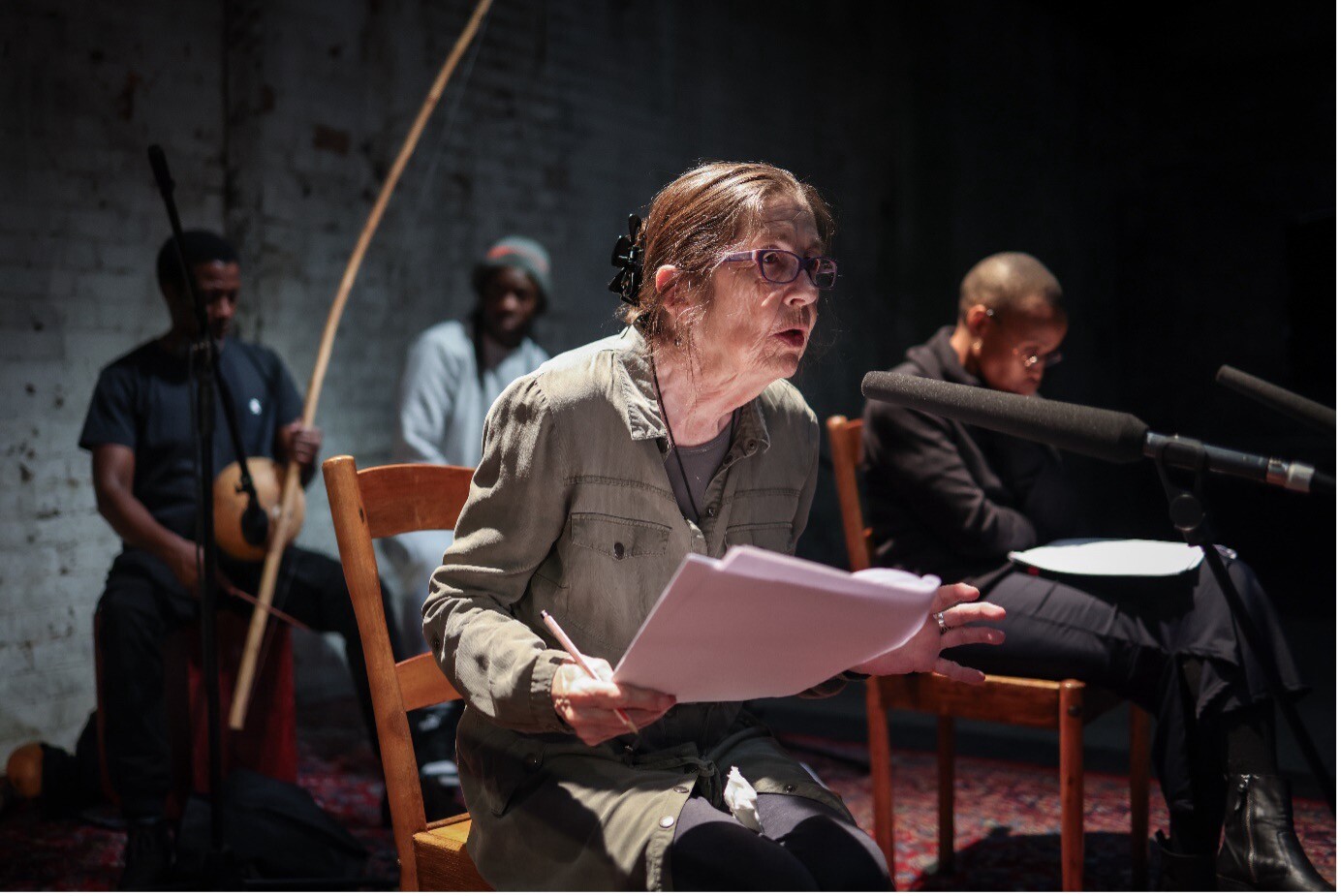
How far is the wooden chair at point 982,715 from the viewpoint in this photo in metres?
2.21

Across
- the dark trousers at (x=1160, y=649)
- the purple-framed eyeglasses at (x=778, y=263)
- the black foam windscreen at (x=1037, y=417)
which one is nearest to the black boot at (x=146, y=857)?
the dark trousers at (x=1160, y=649)

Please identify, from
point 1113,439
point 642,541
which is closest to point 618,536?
point 642,541

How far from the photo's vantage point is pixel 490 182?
196 inches

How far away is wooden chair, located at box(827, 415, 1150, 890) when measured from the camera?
7.24 feet

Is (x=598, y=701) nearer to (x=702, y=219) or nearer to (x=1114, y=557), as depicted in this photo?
(x=702, y=219)

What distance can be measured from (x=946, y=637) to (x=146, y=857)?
6.57ft

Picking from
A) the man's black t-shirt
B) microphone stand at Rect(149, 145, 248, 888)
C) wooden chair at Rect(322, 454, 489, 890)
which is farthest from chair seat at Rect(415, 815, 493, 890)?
the man's black t-shirt

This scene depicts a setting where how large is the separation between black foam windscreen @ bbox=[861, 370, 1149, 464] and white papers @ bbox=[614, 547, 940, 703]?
0.54 ft

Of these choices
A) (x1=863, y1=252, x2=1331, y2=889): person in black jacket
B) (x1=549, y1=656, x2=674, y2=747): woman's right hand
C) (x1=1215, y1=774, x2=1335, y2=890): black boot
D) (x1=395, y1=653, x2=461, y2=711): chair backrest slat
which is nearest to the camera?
(x1=549, y1=656, x2=674, y2=747): woman's right hand

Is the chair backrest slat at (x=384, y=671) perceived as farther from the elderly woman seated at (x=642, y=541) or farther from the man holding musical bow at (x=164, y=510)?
the man holding musical bow at (x=164, y=510)

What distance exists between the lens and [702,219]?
1.37 metres

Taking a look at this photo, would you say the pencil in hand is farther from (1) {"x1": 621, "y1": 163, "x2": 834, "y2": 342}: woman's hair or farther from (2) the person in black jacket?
(2) the person in black jacket

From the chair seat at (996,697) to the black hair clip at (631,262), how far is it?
113cm

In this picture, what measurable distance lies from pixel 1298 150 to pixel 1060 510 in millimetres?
6337
